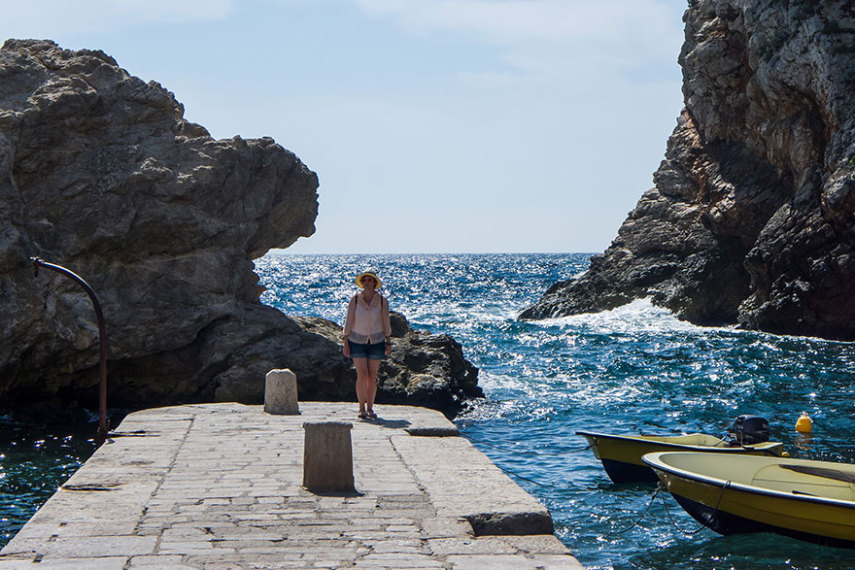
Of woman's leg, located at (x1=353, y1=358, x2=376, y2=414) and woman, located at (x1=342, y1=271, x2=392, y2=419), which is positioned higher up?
woman, located at (x1=342, y1=271, x2=392, y2=419)

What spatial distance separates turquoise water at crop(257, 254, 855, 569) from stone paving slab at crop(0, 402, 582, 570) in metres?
2.77

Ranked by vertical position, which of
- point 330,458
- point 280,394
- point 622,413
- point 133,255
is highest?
point 133,255

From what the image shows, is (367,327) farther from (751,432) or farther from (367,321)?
(751,432)

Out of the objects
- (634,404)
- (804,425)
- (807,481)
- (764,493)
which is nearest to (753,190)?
(634,404)

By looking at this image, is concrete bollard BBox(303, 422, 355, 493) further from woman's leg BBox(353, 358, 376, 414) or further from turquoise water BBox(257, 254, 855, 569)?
woman's leg BBox(353, 358, 376, 414)

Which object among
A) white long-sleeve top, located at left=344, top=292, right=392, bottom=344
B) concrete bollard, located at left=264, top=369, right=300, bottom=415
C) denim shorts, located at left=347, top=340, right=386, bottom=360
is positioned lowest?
concrete bollard, located at left=264, top=369, right=300, bottom=415

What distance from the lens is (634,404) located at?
74.8ft

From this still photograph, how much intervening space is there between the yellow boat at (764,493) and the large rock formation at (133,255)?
28.1ft

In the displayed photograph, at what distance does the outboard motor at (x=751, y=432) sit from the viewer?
1381cm

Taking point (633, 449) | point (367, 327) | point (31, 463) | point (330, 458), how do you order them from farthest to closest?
1. point (31, 463)
2. point (633, 449)
3. point (367, 327)
4. point (330, 458)

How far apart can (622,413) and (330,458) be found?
14.3m

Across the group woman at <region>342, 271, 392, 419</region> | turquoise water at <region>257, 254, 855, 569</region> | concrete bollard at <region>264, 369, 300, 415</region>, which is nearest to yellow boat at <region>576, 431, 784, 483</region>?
turquoise water at <region>257, 254, 855, 569</region>

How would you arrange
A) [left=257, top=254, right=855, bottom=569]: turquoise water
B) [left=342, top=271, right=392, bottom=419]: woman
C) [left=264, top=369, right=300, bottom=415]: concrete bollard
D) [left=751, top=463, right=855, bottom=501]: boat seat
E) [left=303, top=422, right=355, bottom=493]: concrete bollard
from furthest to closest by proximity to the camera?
1. [left=264, top=369, right=300, bottom=415]: concrete bollard
2. [left=342, top=271, right=392, bottom=419]: woman
3. [left=257, top=254, right=855, bottom=569]: turquoise water
4. [left=751, top=463, right=855, bottom=501]: boat seat
5. [left=303, top=422, right=355, bottom=493]: concrete bollard

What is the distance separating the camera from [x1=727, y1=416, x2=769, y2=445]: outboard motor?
13.8 m
